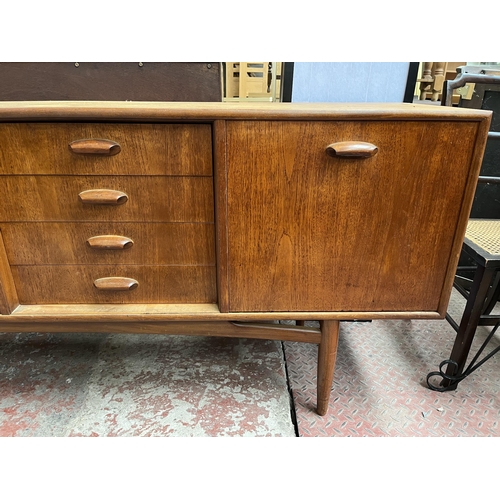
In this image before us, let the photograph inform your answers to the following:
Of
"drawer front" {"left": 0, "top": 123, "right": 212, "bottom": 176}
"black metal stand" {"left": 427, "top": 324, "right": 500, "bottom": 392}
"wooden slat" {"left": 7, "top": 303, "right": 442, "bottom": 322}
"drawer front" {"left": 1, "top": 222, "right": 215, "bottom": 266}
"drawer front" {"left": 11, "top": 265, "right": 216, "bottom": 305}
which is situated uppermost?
"drawer front" {"left": 0, "top": 123, "right": 212, "bottom": 176}

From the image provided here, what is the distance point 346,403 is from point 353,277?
0.52m

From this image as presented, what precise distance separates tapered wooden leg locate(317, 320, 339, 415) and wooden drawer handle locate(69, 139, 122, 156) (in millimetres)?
725

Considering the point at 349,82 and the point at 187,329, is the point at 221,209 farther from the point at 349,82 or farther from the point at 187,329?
the point at 349,82

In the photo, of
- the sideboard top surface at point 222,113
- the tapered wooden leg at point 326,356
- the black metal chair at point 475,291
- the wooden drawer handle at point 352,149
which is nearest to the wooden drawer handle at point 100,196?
the sideboard top surface at point 222,113

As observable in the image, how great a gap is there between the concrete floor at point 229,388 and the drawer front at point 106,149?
0.76 metres

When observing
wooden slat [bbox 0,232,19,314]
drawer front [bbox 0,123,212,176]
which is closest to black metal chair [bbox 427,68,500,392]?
drawer front [bbox 0,123,212,176]

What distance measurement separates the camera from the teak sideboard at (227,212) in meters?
0.84

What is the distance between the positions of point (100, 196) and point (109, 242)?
120 millimetres

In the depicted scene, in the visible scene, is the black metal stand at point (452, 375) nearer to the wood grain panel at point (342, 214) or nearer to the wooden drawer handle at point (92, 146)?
the wood grain panel at point (342, 214)

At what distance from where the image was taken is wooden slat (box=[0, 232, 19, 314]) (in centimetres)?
97

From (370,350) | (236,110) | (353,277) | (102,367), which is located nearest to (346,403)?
(370,350)

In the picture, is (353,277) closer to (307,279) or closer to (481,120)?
(307,279)

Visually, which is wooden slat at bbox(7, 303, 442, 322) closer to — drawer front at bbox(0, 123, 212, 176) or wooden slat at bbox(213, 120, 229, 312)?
wooden slat at bbox(213, 120, 229, 312)

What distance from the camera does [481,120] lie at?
83 centimetres
